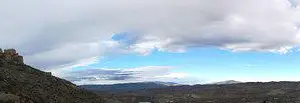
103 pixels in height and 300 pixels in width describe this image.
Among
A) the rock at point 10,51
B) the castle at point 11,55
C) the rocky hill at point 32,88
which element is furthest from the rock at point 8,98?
the rock at point 10,51

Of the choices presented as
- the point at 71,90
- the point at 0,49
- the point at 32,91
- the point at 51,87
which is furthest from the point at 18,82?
the point at 0,49

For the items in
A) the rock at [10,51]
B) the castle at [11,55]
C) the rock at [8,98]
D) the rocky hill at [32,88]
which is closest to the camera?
the rock at [8,98]

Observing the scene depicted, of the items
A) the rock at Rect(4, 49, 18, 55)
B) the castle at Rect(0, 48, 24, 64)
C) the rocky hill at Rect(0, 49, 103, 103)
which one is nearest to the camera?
the rocky hill at Rect(0, 49, 103, 103)

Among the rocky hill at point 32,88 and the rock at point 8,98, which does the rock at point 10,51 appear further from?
the rock at point 8,98

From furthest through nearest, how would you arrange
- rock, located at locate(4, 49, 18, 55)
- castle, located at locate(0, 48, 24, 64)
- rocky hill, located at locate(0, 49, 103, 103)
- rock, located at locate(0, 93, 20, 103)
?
rock, located at locate(4, 49, 18, 55)
castle, located at locate(0, 48, 24, 64)
rocky hill, located at locate(0, 49, 103, 103)
rock, located at locate(0, 93, 20, 103)

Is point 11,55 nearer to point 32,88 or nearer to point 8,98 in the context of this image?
point 32,88

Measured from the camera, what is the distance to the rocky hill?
96.3 metres

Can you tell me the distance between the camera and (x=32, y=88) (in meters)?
109

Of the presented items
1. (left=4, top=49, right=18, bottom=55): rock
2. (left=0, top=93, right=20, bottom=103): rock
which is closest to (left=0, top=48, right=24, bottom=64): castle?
(left=4, top=49, right=18, bottom=55): rock

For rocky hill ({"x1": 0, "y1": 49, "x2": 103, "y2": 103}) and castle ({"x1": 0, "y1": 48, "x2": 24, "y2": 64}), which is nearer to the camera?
rocky hill ({"x1": 0, "y1": 49, "x2": 103, "y2": 103})

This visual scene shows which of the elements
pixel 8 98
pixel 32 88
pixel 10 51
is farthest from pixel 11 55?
pixel 8 98

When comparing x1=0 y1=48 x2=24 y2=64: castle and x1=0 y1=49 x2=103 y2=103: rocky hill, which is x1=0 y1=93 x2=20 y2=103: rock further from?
x1=0 y1=48 x2=24 y2=64: castle

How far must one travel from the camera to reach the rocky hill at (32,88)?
96.3m

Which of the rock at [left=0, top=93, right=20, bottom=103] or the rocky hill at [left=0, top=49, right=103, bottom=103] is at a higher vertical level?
the rocky hill at [left=0, top=49, right=103, bottom=103]
